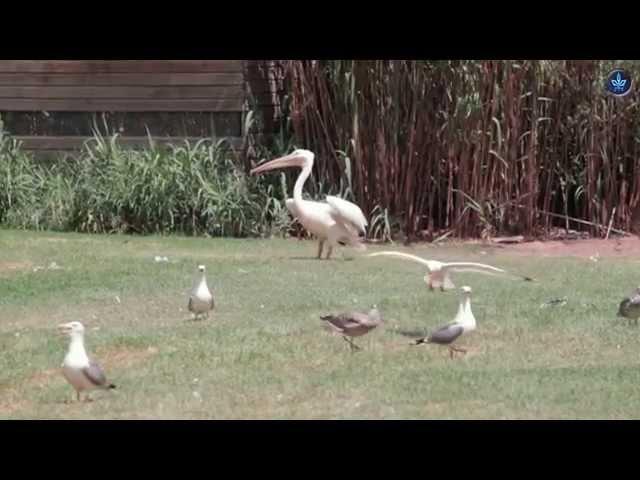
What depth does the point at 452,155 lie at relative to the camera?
45.7 feet

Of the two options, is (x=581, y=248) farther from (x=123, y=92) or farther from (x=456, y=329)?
(x=456, y=329)

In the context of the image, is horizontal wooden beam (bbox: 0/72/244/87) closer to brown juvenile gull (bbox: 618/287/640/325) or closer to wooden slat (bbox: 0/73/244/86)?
wooden slat (bbox: 0/73/244/86)

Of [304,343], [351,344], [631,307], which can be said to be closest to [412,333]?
[351,344]

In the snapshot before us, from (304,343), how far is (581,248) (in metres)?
5.69

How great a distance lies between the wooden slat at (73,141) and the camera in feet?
48.4

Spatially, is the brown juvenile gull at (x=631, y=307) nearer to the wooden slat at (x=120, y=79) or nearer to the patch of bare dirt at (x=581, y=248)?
the patch of bare dirt at (x=581, y=248)

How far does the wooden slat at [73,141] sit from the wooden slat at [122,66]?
2.38 ft

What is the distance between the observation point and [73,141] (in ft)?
49.8

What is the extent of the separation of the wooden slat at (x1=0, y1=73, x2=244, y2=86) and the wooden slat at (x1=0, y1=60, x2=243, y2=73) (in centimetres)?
4

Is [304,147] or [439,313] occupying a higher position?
[304,147]

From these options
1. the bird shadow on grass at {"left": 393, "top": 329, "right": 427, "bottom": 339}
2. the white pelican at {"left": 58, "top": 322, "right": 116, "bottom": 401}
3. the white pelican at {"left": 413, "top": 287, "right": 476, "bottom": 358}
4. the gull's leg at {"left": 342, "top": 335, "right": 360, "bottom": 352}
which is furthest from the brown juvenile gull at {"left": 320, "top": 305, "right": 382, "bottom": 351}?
the white pelican at {"left": 58, "top": 322, "right": 116, "bottom": 401}
